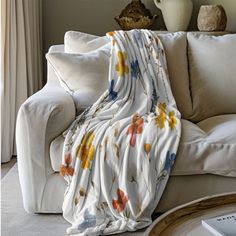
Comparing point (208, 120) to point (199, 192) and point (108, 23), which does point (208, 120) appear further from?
point (108, 23)

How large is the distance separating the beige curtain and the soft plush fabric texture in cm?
82

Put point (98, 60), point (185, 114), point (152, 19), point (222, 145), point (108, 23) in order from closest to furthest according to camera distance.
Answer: point (222, 145), point (98, 60), point (185, 114), point (152, 19), point (108, 23)

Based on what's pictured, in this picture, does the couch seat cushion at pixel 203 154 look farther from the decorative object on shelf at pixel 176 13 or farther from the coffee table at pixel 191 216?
the decorative object on shelf at pixel 176 13

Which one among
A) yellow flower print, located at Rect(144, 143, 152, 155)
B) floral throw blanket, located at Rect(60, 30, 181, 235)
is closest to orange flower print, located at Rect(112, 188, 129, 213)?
floral throw blanket, located at Rect(60, 30, 181, 235)

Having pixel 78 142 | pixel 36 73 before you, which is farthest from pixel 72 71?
pixel 36 73

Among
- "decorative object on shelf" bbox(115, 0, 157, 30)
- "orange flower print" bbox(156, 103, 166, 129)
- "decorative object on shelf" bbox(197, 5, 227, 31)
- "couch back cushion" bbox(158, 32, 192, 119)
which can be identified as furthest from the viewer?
"decorative object on shelf" bbox(115, 0, 157, 30)

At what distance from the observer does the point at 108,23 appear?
3.68 metres

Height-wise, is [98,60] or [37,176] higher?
[98,60]

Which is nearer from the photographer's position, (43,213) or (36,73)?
(43,213)

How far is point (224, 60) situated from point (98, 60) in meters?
0.75

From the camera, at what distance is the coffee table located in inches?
49.1

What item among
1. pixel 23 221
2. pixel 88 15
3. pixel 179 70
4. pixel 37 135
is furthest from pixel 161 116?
pixel 88 15

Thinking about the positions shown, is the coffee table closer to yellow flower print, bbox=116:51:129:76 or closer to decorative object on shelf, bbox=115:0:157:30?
yellow flower print, bbox=116:51:129:76

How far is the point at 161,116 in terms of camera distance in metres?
2.24
